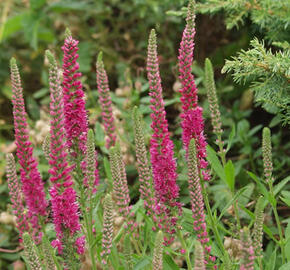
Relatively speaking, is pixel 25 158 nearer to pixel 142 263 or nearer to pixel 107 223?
pixel 107 223

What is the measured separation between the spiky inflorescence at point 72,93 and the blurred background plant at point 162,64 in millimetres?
793

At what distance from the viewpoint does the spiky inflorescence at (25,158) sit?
1.84 meters

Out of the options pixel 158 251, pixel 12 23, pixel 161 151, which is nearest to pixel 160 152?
pixel 161 151

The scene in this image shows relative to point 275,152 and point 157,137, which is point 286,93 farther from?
point 275,152

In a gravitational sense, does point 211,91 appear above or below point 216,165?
above

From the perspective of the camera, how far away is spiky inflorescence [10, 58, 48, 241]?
6.04 feet

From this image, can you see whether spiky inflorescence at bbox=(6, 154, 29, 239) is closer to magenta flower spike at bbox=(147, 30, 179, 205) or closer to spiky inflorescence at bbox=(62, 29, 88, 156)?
spiky inflorescence at bbox=(62, 29, 88, 156)

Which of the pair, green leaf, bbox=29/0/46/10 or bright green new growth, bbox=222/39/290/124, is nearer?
bright green new growth, bbox=222/39/290/124

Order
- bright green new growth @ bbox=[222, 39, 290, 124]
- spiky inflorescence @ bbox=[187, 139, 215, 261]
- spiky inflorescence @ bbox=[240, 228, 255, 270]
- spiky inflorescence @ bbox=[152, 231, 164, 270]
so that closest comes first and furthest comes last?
spiky inflorescence @ bbox=[240, 228, 255, 270] < spiky inflorescence @ bbox=[152, 231, 164, 270] < spiky inflorescence @ bbox=[187, 139, 215, 261] < bright green new growth @ bbox=[222, 39, 290, 124]

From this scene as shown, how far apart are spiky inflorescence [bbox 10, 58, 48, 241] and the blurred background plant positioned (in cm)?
77

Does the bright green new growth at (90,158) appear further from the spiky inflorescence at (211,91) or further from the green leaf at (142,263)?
the spiky inflorescence at (211,91)

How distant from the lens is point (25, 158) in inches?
76.0

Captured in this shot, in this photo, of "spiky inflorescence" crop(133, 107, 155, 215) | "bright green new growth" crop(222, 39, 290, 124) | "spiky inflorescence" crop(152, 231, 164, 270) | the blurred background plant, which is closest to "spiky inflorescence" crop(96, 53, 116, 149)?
the blurred background plant

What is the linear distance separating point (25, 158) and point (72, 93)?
32cm
